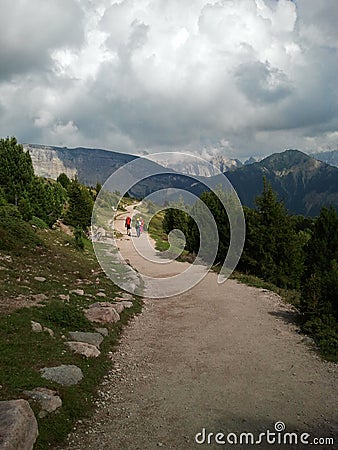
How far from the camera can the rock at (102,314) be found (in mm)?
13054

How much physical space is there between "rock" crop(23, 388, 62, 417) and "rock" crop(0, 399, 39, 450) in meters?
0.60

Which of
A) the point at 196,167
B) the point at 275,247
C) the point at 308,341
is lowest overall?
the point at 308,341

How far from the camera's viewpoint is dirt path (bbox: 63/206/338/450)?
23.2 ft

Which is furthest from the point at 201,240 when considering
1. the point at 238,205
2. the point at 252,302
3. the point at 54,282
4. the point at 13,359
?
the point at 13,359

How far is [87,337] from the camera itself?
11258mm

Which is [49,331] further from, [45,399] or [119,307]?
[119,307]

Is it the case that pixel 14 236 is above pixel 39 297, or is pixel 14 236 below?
above

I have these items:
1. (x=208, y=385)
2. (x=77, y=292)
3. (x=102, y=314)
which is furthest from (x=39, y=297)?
(x=208, y=385)

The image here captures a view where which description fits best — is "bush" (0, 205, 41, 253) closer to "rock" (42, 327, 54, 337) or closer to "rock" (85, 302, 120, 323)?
"rock" (85, 302, 120, 323)

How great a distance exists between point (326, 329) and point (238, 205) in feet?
61.6

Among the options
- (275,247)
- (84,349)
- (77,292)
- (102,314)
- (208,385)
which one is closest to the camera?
(208,385)

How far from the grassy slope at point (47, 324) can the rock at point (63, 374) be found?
0.17 meters

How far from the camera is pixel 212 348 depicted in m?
11.7

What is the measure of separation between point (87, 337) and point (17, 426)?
5.50 meters
